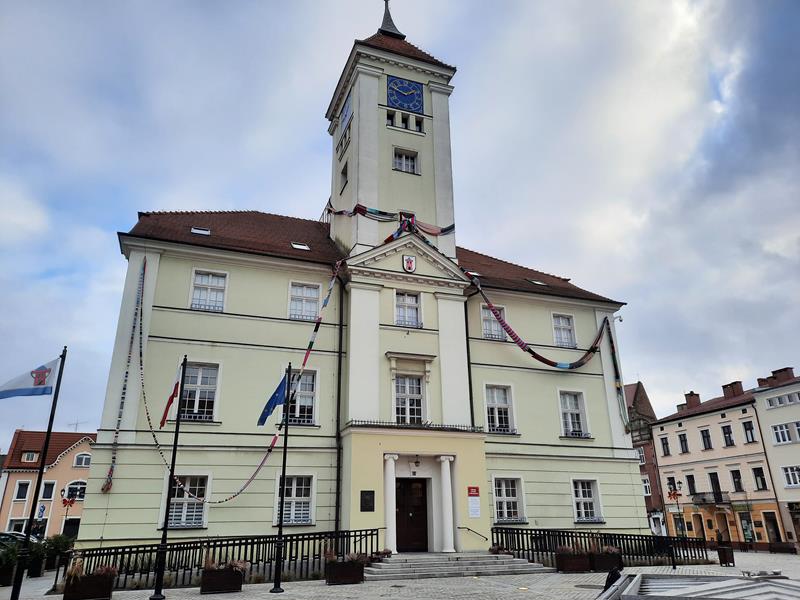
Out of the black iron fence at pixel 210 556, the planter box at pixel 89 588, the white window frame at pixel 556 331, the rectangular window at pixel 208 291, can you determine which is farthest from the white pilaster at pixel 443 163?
the planter box at pixel 89 588

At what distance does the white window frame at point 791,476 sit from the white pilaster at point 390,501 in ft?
124

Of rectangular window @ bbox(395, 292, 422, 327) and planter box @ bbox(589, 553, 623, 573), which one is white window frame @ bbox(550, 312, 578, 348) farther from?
planter box @ bbox(589, 553, 623, 573)

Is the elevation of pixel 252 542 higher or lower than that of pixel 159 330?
lower

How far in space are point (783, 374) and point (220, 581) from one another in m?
47.6

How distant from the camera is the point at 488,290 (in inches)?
1031

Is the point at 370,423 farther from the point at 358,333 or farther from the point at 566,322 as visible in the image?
the point at 566,322

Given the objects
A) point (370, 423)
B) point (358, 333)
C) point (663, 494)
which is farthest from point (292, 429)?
point (663, 494)

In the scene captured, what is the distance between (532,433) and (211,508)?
12.9 metres

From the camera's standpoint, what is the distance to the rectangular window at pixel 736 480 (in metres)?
48.1

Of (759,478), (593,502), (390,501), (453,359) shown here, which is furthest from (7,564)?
(759,478)

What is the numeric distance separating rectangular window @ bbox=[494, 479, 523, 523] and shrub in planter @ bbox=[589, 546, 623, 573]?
465 centimetres

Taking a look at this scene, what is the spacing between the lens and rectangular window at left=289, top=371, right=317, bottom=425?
70.5 ft

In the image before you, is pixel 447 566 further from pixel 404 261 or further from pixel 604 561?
pixel 404 261

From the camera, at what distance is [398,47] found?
29250 millimetres
